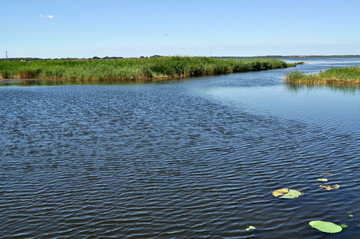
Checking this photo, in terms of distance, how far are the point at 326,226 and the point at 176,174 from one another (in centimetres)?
423

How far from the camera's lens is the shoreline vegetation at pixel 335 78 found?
1388 inches

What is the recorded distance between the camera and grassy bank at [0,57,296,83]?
4775 centimetres

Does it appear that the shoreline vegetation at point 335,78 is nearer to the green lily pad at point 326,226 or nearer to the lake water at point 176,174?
the lake water at point 176,174

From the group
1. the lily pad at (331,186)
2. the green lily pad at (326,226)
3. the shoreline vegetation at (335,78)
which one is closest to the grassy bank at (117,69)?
the shoreline vegetation at (335,78)

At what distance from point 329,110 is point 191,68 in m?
34.6

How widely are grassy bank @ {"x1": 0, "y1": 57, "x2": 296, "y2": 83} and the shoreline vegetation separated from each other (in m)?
18.3

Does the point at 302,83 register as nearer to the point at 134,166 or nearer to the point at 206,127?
the point at 206,127

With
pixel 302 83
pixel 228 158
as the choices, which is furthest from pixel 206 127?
pixel 302 83

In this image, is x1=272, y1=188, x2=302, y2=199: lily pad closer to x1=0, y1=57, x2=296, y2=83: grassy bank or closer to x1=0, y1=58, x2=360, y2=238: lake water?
x1=0, y1=58, x2=360, y2=238: lake water

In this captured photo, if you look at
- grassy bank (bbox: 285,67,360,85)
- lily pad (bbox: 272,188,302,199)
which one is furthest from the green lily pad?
grassy bank (bbox: 285,67,360,85)

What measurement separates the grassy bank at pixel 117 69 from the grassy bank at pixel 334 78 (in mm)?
18330

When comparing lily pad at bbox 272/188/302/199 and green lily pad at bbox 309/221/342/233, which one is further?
lily pad at bbox 272/188/302/199

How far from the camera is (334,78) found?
3641 centimetres

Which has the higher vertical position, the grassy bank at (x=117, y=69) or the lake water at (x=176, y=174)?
the grassy bank at (x=117, y=69)
